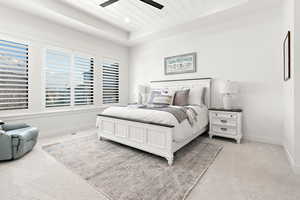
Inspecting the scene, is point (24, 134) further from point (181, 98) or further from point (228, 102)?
point (228, 102)

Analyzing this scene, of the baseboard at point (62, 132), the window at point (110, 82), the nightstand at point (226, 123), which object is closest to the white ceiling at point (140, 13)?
the window at point (110, 82)

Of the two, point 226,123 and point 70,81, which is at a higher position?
point 70,81

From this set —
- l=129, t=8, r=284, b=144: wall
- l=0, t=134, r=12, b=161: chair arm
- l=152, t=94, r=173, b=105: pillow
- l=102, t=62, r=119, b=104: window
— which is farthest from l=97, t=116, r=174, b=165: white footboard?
l=129, t=8, r=284, b=144: wall

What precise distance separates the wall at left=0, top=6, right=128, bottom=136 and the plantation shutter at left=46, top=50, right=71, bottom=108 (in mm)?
158

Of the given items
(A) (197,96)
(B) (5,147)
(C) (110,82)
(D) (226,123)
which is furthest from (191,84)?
(B) (5,147)

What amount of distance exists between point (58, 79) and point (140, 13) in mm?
2805

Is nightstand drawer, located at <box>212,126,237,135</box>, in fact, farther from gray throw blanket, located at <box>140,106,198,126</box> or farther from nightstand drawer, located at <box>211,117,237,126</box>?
gray throw blanket, located at <box>140,106,198,126</box>

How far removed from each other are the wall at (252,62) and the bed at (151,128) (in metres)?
0.98

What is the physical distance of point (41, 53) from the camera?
3498mm

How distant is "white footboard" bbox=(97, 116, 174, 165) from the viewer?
219cm

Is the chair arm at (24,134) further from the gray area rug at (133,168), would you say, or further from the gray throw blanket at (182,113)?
the gray throw blanket at (182,113)

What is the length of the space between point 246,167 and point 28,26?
17.1ft

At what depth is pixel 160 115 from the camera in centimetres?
235

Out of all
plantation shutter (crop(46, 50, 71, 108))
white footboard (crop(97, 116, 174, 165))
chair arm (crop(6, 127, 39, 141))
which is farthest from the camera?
plantation shutter (crop(46, 50, 71, 108))
